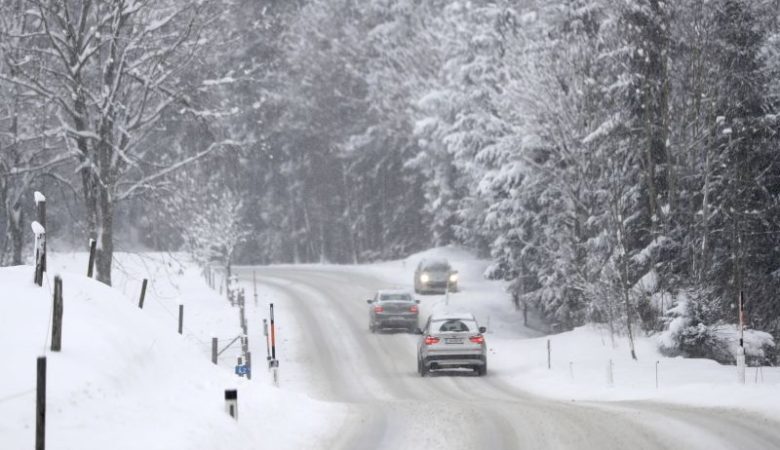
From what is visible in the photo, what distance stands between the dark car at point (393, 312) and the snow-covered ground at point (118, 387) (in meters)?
21.1

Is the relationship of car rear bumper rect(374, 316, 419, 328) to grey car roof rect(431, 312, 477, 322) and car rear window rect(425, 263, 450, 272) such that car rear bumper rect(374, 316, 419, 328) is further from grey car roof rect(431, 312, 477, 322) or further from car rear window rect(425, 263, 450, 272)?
grey car roof rect(431, 312, 477, 322)

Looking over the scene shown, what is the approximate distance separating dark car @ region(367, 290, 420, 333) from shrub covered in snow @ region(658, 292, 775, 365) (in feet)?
37.9

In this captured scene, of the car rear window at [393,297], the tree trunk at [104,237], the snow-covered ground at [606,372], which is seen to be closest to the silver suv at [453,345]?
the snow-covered ground at [606,372]

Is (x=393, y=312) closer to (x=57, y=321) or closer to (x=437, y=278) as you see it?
(x=437, y=278)

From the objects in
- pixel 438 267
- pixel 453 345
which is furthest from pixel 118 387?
pixel 438 267

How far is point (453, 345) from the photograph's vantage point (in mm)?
26375

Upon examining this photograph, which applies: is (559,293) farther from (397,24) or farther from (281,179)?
(281,179)

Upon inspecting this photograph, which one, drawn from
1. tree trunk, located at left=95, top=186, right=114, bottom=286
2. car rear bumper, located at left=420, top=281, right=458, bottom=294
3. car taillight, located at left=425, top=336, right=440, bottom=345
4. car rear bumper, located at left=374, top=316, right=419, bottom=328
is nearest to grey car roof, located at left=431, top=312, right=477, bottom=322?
car taillight, located at left=425, top=336, right=440, bottom=345

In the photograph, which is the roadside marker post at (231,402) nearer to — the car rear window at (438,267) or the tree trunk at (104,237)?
the tree trunk at (104,237)

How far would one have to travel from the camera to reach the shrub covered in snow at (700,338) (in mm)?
27625

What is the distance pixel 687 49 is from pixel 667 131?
276cm

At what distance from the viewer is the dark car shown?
37.9 meters

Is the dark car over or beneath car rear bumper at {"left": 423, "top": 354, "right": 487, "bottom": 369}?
over

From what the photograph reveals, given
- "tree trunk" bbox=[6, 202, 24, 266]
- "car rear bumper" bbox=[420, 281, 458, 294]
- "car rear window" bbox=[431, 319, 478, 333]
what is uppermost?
"tree trunk" bbox=[6, 202, 24, 266]
